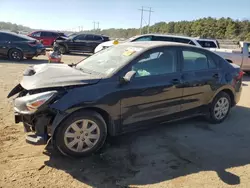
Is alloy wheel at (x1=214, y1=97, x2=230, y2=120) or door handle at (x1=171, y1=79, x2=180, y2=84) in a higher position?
door handle at (x1=171, y1=79, x2=180, y2=84)

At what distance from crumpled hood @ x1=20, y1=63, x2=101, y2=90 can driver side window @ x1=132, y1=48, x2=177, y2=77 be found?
690 millimetres

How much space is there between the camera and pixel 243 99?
7.50 metres

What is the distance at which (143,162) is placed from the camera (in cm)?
370

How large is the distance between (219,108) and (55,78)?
131 inches

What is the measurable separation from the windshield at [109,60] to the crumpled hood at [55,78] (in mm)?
238

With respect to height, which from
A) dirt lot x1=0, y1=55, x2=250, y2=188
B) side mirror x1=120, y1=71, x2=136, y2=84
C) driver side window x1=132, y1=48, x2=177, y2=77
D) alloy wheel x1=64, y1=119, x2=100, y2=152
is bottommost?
dirt lot x1=0, y1=55, x2=250, y2=188

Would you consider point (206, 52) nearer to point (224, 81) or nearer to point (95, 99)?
point (224, 81)

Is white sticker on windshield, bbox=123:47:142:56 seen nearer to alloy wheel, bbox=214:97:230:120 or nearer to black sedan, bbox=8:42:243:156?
black sedan, bbox=8:42:243:156

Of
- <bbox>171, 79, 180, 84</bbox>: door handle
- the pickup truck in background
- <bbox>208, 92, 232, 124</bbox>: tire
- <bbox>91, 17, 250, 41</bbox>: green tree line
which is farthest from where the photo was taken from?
<bbox>91, 17, 250, 41</bbox>: green tree line

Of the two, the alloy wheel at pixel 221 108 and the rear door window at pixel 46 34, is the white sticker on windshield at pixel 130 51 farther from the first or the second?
the rear door window at pixel 46 34

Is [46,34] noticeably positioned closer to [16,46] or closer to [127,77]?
[16,46]

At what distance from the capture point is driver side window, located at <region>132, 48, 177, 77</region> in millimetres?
4080

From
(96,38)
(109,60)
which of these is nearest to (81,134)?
(109,60)

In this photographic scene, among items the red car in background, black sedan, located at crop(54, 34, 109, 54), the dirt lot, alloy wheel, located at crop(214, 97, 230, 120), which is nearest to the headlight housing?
the dirt lot
